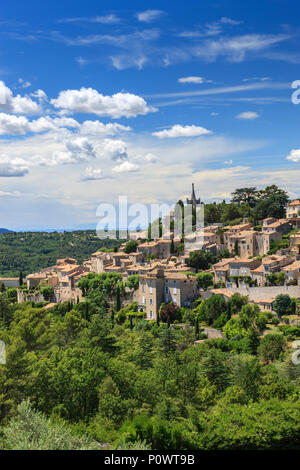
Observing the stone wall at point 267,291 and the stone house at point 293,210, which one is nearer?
the stone wall at point 267,291

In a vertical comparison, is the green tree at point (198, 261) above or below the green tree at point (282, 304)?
above

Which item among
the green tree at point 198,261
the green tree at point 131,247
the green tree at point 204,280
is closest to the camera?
the green tree at point 204,280

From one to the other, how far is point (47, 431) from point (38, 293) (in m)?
48.0

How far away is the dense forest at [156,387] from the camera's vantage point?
1488cm

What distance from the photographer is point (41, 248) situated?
139 metres

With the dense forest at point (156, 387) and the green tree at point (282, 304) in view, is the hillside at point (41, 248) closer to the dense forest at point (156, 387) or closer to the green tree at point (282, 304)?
the dense forest at point (156, 387)

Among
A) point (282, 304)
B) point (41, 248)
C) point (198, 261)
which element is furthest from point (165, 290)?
point (41, 248)

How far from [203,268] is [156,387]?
30.9 metres

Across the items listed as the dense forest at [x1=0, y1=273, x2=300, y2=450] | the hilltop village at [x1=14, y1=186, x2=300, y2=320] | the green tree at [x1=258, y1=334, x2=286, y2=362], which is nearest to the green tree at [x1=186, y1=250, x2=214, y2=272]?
the hilltop village at [x1=14, y1=186, x2=300, y2=320]

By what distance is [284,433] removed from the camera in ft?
55.0

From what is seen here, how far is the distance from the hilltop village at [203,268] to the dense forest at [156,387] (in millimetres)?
4207

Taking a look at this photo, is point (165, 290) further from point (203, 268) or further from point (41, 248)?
point (41, 248)
